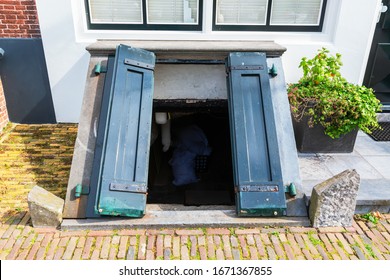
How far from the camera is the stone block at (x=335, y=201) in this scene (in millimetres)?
3445

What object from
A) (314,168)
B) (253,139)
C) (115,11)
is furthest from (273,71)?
(115,11)

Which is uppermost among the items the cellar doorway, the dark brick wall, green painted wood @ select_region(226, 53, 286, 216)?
the dark brick wall

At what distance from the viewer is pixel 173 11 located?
5.41 m

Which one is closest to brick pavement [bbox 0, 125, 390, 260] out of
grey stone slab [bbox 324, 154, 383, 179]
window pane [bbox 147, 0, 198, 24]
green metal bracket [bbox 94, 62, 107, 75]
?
grey stone slab [bbox 324, 154, 383, 179]

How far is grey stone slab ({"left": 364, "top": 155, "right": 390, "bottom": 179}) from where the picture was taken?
4535mm

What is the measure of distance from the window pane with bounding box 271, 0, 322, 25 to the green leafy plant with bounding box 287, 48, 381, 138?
0.94 meters

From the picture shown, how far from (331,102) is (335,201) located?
166 cm

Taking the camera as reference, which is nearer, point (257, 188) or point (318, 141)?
point (257, 188)

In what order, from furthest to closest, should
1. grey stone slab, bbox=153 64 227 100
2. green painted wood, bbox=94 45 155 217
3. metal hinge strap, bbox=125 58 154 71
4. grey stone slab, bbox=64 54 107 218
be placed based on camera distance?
grey stone slab, bbox=153 64 227 100
metal hinge strap, bbox=125 58 154 71
grey stone slab, bbox=64 54 107 218
green painted wood, bbox=94 45 155 217

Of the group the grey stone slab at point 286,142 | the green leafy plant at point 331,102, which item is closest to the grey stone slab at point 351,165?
Result: the green leafy plant at point 331,102

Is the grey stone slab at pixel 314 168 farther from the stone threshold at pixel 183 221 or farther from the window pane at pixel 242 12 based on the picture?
the window pane at pixel 242 12

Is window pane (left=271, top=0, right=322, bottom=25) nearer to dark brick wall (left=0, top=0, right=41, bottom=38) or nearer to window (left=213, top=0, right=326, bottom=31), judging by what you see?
window (left=213, top=0, right=326, bottom=31)

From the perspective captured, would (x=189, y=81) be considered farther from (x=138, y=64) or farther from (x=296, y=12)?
(x=296, y=12)
